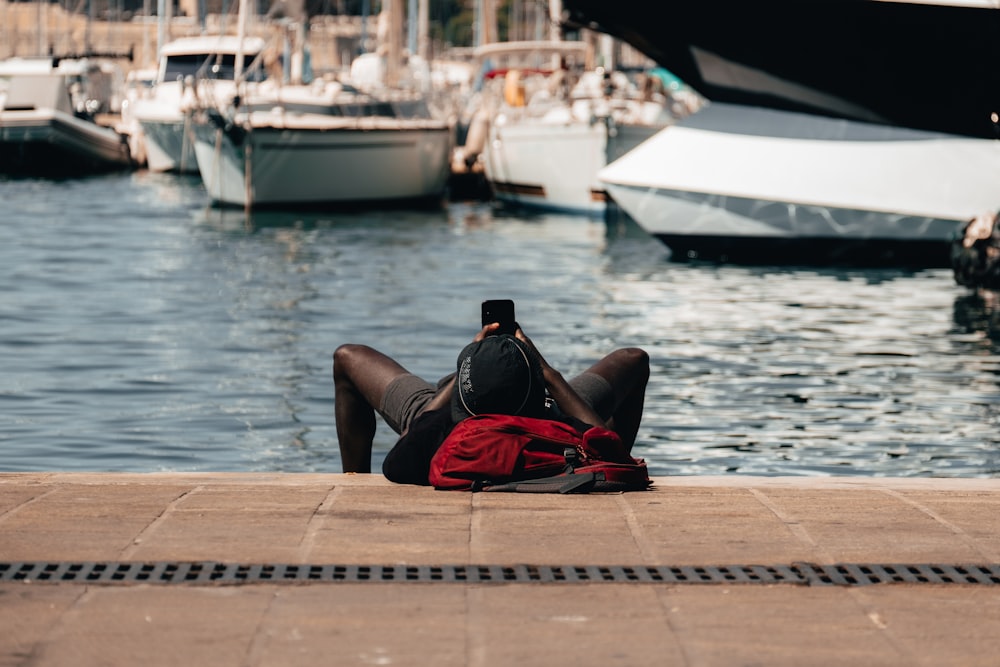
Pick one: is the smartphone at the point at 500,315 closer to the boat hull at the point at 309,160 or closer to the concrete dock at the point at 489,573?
the concrete dock at the point at 489,573

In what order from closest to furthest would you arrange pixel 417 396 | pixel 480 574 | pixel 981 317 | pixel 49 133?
pixel 480 574
pixel 417 396
pixel 981 317
pixel 49 133

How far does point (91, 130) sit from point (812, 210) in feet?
88.6

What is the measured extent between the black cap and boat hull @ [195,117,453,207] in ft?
74.5

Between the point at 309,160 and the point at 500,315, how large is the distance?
75.9ft

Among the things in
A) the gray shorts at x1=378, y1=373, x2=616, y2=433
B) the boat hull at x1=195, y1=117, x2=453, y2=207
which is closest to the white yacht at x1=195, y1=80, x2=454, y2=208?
the boat hull at x1=195, y1=117, x2=453, y2=207

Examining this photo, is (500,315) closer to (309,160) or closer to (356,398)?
(356,398)

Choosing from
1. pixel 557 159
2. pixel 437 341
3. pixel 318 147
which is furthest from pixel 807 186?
pixel 318 147

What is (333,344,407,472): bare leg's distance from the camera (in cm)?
657

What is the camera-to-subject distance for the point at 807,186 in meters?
19.9

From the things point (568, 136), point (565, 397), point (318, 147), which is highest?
point (565, 397)

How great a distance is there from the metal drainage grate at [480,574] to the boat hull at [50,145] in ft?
123

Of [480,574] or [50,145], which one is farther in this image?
[50,145]

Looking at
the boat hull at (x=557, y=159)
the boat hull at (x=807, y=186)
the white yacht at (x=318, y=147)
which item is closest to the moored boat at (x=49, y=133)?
the white yacht at (x=318, y=147)

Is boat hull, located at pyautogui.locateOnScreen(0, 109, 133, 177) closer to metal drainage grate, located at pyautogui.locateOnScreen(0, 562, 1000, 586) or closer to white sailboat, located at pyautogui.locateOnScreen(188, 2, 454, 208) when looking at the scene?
white sailboat, located at pyautogui.locateOnScreen(188, 2, 454, 208)
